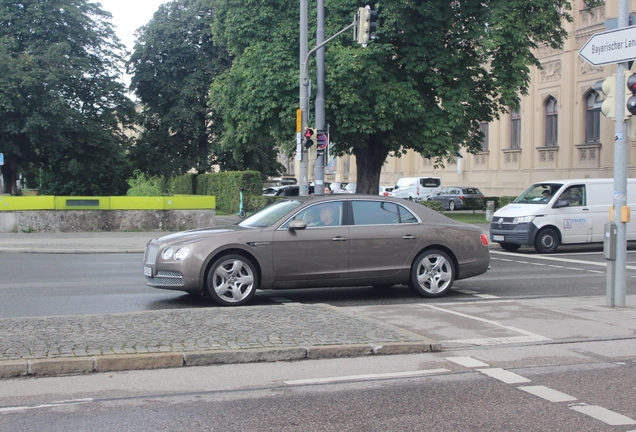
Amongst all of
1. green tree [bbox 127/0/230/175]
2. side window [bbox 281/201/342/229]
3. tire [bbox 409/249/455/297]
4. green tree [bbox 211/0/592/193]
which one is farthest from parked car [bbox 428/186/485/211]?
side window [bbox 281/201/342/229]

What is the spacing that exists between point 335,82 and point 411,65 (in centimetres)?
372

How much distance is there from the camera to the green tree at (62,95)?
4159cm

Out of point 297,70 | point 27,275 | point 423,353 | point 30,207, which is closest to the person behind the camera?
point 423,353

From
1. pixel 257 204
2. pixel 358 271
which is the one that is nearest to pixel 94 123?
pixel 257 204

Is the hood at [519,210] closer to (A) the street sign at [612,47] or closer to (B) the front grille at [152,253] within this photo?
(A) the street sign at [612,47]

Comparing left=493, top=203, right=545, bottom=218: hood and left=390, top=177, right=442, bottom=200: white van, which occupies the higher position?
left=390, top=177, right=442, bottom=200: white van

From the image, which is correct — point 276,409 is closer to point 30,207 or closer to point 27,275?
point 27,275

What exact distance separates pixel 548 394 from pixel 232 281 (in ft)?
17.3

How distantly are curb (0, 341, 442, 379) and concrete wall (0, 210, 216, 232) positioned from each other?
19085mm

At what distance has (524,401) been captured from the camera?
5984 mm

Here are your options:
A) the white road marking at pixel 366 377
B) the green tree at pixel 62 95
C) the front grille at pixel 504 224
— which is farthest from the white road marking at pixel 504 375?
the green tree at pixel 62 95

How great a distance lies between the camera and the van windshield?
67.7ft

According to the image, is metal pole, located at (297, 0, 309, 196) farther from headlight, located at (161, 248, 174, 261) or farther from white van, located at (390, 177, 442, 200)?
white van, located at (390, 177, 442, 200)

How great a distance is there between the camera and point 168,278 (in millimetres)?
10414
